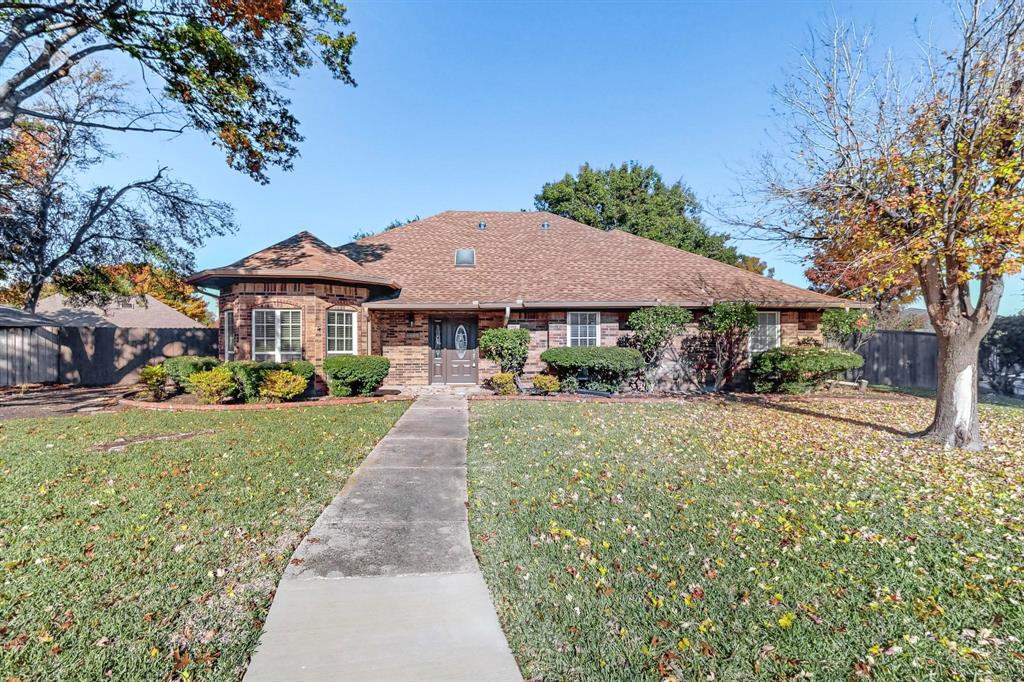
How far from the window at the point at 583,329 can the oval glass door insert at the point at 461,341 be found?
3089 millimetres

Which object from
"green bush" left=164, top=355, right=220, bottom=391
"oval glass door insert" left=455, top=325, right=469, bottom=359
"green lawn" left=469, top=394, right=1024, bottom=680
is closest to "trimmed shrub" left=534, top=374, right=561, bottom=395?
"oval glass door insert" left=455, top=325, right=469, bottom=359

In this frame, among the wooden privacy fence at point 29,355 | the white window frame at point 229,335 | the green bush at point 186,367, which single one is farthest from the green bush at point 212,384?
the wooden privacy fence at point 29,355

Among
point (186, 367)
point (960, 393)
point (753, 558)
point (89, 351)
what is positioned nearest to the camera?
point (753, 558)

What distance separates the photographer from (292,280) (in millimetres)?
11047

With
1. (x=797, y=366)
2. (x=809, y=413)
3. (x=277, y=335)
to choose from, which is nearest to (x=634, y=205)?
(x=797, y=366)

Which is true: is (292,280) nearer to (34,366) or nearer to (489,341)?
(489,341)

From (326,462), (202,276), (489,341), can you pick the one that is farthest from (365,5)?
(326,462)

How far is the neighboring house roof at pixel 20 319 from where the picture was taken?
12430 mm

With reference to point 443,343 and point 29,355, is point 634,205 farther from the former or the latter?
point 29,355

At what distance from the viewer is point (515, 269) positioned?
1417 cm

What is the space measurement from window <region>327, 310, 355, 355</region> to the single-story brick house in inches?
1.0

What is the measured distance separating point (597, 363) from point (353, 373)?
19.8 feet

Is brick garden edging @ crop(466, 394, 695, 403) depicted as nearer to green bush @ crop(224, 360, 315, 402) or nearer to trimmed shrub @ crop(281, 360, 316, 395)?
trimmed shrub @ crop(281, 360, 316, 395)

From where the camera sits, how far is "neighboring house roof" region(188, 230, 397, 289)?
10727 mm
